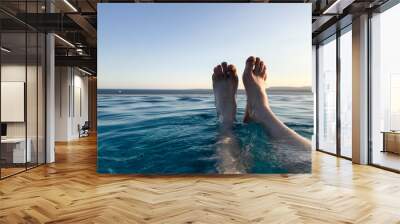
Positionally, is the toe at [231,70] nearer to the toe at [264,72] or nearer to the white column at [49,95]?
the toe at [264,72]

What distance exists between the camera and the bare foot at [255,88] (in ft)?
19.3

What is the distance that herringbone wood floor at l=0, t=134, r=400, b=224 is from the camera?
3.55m

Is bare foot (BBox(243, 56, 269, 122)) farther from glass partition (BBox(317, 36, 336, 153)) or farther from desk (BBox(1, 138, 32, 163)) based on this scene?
desk (BBox(1, 138, 32, 163))

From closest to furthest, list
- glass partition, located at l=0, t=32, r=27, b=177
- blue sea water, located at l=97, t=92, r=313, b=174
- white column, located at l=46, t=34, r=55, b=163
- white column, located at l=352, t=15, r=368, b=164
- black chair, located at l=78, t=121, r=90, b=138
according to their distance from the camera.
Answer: glass partition, located at l=0, t=32, r=27, b=177
blue sea water, located at l=97, t=92, r=313, b=174
white column, located at l=352, t=15, r=368, b=164
white column, located at l=46, t=34, r=55, b=163
black chair, located at l=78, t=121, r=90, b=138

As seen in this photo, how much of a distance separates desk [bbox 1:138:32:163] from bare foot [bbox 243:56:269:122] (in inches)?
149

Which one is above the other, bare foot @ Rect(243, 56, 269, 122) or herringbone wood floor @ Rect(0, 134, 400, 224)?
bare foot @ Rect(243, 56, 269, 122)

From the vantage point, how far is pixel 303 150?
587cm

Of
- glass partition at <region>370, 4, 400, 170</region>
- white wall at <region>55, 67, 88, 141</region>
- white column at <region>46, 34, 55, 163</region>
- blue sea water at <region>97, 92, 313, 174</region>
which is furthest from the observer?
white wall at <region>55, 67, 88, 141</region>

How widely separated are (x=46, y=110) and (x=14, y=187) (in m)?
2.53

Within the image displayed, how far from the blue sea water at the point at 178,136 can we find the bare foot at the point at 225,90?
0.35 ft

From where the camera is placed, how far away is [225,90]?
5.90m

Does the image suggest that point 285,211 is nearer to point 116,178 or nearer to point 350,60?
point 116,178

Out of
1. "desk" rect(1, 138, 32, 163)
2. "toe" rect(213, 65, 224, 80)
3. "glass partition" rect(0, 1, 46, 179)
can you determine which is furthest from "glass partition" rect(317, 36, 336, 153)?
"desk" rect(1, 138, 32, 163)

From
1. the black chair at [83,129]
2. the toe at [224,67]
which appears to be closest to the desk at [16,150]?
the toe at [224,67]
